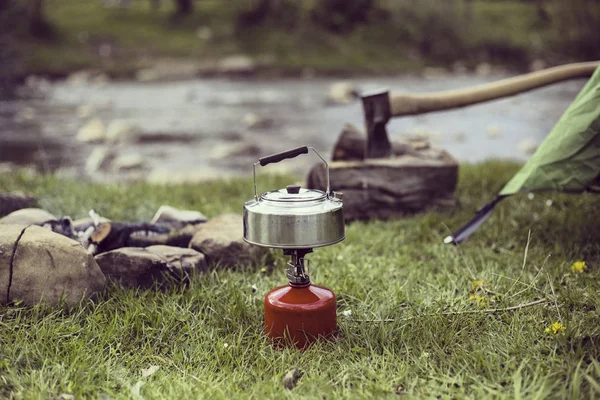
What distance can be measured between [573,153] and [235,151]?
520cm

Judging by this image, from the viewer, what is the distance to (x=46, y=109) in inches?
450

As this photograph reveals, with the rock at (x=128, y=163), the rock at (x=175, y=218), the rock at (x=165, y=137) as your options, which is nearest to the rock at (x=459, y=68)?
the rock at (x=165, y=137)

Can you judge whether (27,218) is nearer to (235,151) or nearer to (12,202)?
(12,202)

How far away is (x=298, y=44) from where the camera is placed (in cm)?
1984

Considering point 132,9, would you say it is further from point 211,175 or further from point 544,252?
point 544,252

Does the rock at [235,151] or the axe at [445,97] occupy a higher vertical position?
the axe at [445,97]

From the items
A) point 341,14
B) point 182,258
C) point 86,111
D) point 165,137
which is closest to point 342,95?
point 165,137

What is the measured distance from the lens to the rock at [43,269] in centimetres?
264

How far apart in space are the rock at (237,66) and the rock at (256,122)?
23.9 feet

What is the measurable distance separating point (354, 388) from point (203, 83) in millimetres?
14272

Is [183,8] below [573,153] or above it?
above

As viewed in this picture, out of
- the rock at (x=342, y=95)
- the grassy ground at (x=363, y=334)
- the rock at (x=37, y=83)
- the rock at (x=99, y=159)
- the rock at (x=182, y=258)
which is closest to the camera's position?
the grassy ground at (x=363, y=334)

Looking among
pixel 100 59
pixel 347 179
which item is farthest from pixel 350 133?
pixel 100 59

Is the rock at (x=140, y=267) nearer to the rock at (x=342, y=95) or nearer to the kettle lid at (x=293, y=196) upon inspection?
the kettle lid at (x=293, y=196)
